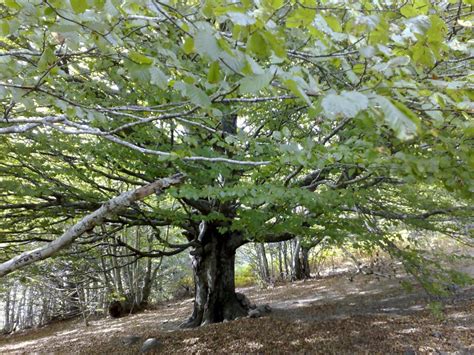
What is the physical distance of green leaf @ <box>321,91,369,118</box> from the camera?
1020 millimetres

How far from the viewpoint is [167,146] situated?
5.20 metres

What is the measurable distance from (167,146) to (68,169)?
1920mm

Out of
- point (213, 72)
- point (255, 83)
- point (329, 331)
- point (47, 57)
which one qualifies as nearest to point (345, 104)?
point (255, 83)

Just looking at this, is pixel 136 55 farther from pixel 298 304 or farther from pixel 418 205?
pixel 298 304

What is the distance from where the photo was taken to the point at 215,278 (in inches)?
356

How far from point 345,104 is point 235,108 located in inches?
162

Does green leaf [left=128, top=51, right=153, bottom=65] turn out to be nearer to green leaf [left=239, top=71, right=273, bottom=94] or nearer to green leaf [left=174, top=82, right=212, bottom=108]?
green leaf [left=174, top=82, right=212, bottom=108]

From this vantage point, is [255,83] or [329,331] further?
[329,331]

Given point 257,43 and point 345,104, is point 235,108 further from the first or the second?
point 345,104

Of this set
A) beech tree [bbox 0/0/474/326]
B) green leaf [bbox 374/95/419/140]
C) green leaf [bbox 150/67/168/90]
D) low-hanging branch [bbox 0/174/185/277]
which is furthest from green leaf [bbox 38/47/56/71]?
green leaf [bbox 374/95/419/140]

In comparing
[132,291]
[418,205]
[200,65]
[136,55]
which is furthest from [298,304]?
[136,55]

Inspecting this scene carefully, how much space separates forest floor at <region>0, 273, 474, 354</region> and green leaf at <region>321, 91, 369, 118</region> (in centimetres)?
525

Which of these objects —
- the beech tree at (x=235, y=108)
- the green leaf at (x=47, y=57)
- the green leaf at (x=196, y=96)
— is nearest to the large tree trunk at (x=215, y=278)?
the beech tree at (x=235, y=108)

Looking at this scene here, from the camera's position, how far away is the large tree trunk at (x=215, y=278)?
29.7 ft
